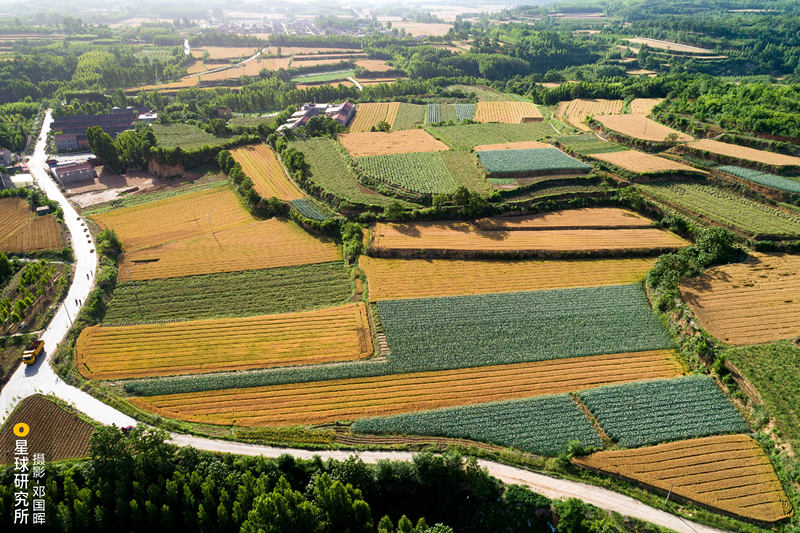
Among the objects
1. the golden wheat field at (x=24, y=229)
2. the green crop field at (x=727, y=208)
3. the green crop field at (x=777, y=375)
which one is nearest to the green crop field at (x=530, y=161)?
the green crop field at (x=727, y=208)

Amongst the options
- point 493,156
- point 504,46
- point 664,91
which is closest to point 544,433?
point 493,156

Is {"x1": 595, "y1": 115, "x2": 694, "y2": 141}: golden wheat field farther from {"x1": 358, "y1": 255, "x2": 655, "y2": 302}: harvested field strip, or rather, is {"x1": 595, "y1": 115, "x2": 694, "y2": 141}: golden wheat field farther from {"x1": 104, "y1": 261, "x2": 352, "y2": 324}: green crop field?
{"x1": 104, "y1": 261, "x2": 352, "y2": 324}: green crop field

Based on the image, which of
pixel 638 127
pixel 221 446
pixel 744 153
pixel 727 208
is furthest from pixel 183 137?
pixel 744 153

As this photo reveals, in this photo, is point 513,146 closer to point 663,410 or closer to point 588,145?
point 588,145

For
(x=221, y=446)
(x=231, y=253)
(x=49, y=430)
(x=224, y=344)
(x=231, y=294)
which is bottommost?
(x=221, y=446)

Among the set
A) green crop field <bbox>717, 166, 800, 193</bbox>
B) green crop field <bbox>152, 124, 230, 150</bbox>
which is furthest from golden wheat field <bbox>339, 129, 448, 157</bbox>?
green crop field <bbox>717, 166, 800, 193</bbox>

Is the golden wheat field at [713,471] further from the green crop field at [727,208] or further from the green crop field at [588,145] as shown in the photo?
the green crop field at [588,145]
